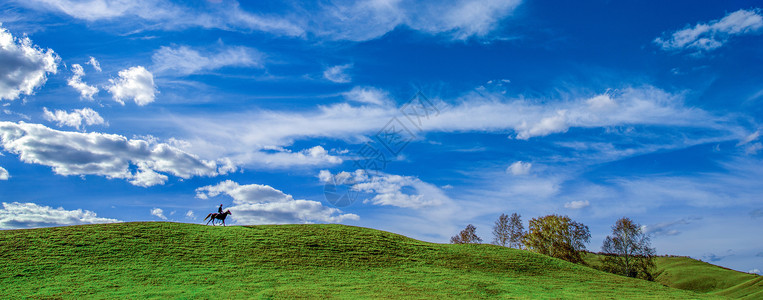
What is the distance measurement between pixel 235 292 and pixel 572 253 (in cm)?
5927

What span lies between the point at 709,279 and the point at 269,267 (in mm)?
133896

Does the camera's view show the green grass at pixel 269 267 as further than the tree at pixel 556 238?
No

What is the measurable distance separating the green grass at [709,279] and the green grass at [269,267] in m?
63.7

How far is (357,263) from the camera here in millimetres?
38656

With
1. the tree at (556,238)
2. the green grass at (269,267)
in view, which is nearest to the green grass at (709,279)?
the tree at (556,238)

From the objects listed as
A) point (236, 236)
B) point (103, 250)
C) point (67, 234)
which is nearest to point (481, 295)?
point (236, 236)

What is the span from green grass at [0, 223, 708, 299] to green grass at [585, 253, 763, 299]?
209ft

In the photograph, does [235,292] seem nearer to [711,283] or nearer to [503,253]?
[503,253]

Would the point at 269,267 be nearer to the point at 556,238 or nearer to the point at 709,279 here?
the point at 556,238

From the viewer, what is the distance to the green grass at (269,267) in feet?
91.1

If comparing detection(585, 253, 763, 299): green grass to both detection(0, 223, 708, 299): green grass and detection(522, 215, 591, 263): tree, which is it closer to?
detection(522, 215, 591, 263): tree

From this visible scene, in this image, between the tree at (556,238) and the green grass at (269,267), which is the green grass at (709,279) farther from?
the green grass at (269,267)

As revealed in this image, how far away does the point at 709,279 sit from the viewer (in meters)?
114

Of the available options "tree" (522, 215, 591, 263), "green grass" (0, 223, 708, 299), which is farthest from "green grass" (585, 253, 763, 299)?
"green grass" (0, 223, 708, 299)
